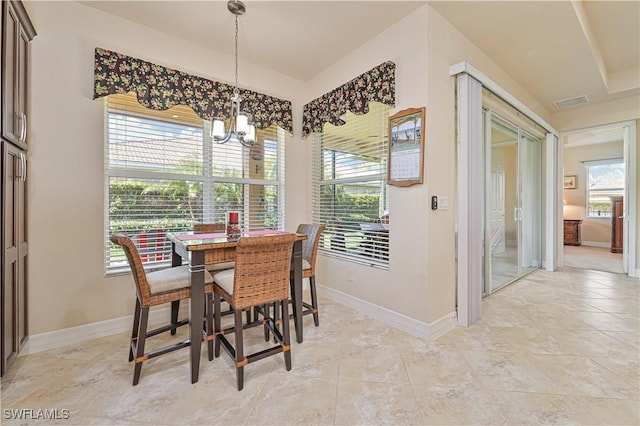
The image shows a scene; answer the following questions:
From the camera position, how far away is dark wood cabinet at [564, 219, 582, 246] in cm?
707

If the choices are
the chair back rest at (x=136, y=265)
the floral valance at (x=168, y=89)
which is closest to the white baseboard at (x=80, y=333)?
the chair back rest at (x=136, y=265)

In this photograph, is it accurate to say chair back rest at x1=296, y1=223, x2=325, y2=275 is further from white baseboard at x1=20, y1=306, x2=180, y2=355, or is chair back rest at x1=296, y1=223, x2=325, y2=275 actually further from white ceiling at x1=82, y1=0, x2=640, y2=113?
white ceiling at x1=82, y1=0, x2=640, y2=113

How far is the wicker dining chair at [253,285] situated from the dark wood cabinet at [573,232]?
330 inches

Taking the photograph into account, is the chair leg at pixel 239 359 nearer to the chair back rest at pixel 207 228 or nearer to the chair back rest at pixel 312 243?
the chair back rest at pixel 312 243

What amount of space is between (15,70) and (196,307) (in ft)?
6.57

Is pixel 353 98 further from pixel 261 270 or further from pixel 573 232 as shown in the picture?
pixel 573 232

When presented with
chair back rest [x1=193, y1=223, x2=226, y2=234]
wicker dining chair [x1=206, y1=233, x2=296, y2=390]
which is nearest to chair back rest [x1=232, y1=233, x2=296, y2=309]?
wicker dining chair [x1=206, y1=233, x2=296, y2=390]

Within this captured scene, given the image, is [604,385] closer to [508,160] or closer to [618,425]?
[618,425]

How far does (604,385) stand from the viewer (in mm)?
1748

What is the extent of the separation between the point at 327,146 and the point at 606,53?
3578mm

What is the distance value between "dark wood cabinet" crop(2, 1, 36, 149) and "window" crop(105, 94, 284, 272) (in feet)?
1.78

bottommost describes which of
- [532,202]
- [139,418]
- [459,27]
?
[139,418]

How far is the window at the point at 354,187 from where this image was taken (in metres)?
2.88

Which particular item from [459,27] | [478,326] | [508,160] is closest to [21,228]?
[478,326]
